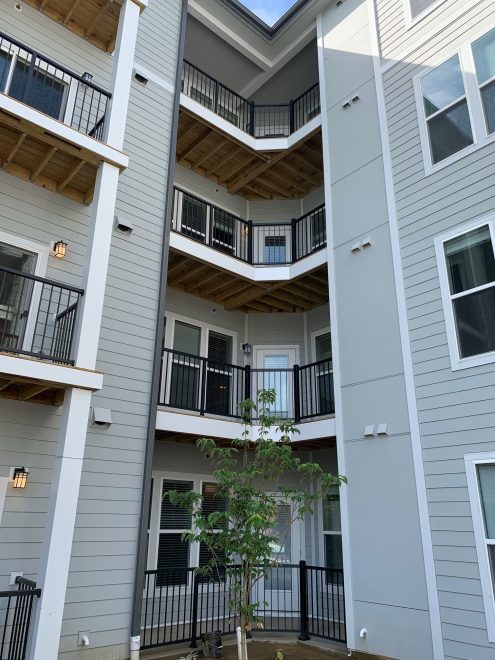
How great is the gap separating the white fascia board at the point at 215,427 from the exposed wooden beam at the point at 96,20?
628 centimetres

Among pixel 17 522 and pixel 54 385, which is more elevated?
pixel 54 385

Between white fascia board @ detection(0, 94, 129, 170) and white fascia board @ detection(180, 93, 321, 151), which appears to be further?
white fascia board @ detection(180, 93, 321, 151)

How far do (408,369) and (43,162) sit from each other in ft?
18.9

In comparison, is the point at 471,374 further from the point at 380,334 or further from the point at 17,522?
the point at 17,522

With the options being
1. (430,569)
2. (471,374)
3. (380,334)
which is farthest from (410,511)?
(380,334)

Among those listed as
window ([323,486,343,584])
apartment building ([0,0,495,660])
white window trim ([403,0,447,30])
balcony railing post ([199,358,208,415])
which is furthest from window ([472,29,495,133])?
window ([323,486,343,584])

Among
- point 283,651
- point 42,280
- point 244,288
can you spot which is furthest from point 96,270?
point 283,651

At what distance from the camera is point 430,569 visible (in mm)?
5910

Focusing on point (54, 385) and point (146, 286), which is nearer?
point (54, 385)

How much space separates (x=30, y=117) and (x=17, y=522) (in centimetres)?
491

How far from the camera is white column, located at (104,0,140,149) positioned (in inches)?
260

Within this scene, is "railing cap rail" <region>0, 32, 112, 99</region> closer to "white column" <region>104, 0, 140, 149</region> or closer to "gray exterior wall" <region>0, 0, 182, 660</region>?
"white column" <region>104, 0, 140, 149</region>

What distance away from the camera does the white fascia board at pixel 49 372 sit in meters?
5.09

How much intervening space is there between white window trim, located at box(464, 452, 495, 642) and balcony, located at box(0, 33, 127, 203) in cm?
584
